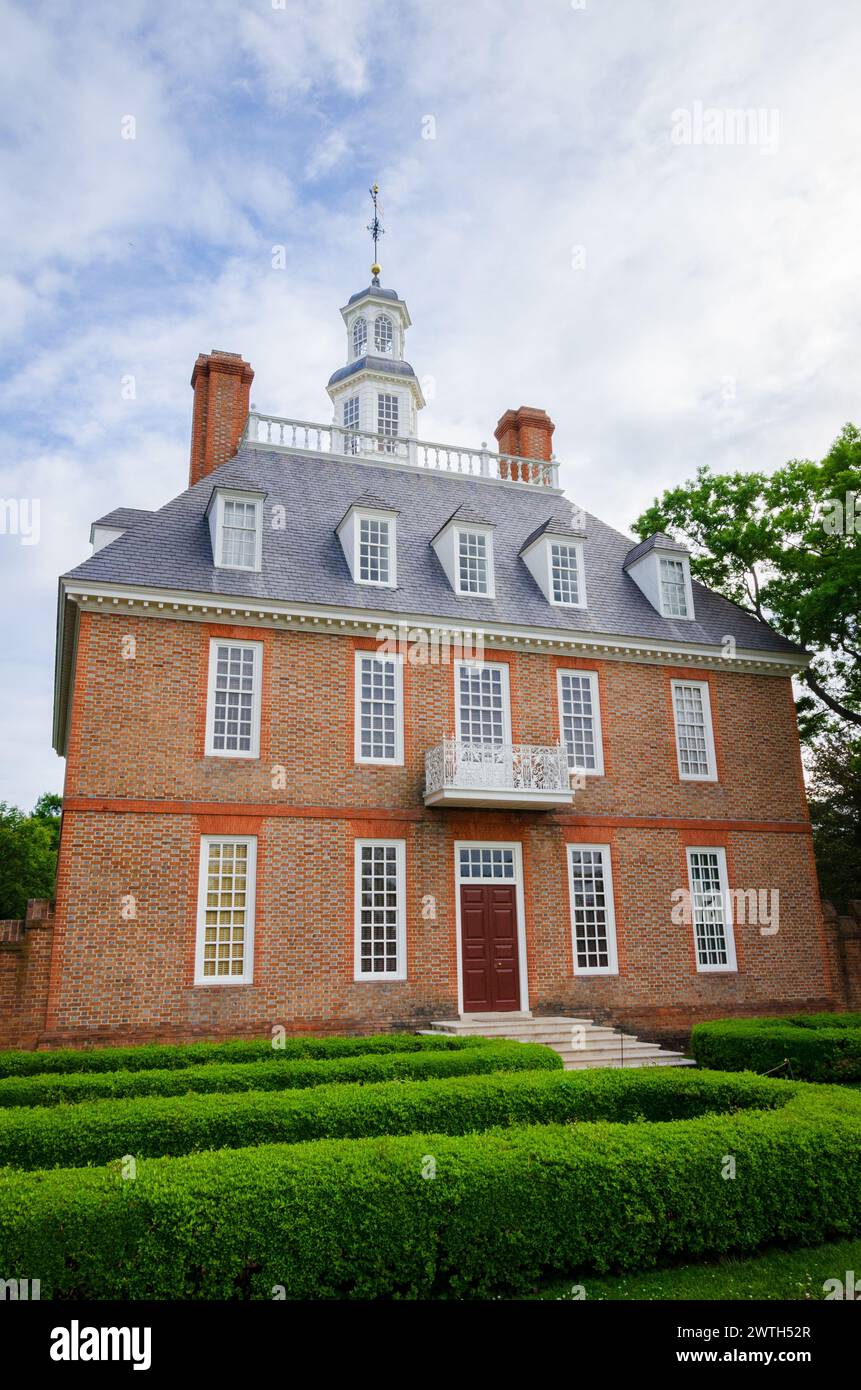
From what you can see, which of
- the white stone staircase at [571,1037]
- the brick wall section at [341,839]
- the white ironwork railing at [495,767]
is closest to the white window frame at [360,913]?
the brick wall section at [341,839]

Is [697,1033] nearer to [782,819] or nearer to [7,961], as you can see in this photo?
[782,819]

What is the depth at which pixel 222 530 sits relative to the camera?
18.7m

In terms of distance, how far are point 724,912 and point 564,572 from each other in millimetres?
8393

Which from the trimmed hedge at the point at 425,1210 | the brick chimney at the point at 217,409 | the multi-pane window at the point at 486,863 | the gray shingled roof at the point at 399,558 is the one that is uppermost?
the brick chimney at the point at 217,409

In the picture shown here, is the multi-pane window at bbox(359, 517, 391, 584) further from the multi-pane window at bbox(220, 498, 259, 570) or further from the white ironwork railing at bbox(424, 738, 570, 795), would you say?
the white ironwork railing at bbox(424, 738, 570, 795)

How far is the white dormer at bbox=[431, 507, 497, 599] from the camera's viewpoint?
2052 centimetres

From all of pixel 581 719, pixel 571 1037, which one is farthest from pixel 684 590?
pixel 571 1037

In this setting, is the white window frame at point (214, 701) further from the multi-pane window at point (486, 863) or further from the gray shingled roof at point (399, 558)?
the multi-pane window at point (486, 863)

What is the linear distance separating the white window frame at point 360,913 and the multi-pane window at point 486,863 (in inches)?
51.6

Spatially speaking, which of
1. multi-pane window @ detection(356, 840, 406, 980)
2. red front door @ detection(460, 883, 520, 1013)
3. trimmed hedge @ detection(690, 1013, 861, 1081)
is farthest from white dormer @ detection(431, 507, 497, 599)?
trimmed hedge @ detection(690, 1013, 861, 1081)

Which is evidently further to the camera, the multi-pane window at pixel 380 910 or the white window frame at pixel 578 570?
the white window frame at pixel 578 570

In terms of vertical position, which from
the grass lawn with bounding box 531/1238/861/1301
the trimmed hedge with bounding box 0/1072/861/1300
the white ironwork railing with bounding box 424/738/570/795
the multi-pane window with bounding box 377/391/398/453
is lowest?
the grass lawn with bounding box 531/1238/861/1301

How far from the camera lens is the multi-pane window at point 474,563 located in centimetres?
2058
